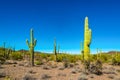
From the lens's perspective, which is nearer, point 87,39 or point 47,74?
point 47,74

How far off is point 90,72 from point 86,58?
1530mm

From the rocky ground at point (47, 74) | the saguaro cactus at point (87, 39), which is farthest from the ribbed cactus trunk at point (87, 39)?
the rocky ground at point (47, 74)

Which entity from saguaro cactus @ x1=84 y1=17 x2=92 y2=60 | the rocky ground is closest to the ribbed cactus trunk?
saguaro cactus @ x1=84 y1=17 x2=92 y2=60

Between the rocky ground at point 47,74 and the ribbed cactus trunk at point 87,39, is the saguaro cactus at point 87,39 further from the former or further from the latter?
the rocky ground at point 47,74

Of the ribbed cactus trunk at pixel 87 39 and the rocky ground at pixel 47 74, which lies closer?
the rocky ground at pixel 47 74

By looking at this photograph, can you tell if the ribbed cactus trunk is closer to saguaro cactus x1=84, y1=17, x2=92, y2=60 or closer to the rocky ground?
saguaro cactus x1=84, y1=17, x2=92, y2=60

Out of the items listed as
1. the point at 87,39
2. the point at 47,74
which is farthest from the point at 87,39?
the point at 47,74

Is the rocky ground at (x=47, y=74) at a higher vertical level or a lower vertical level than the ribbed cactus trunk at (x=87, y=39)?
lower

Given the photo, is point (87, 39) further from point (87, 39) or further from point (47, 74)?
point (47, 74)

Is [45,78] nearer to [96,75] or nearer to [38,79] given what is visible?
[38,79]

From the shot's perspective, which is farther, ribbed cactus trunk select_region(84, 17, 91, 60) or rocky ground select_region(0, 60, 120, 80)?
ribbed cactus trunk select_region(84, 17, 91, 60)

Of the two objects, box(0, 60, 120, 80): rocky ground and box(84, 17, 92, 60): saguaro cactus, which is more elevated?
box(84, 17, 92, 60): saguaro cactus

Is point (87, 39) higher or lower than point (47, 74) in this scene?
higher

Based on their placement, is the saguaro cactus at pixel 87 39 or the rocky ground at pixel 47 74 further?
the saguaro cactus at pixel 87 39
